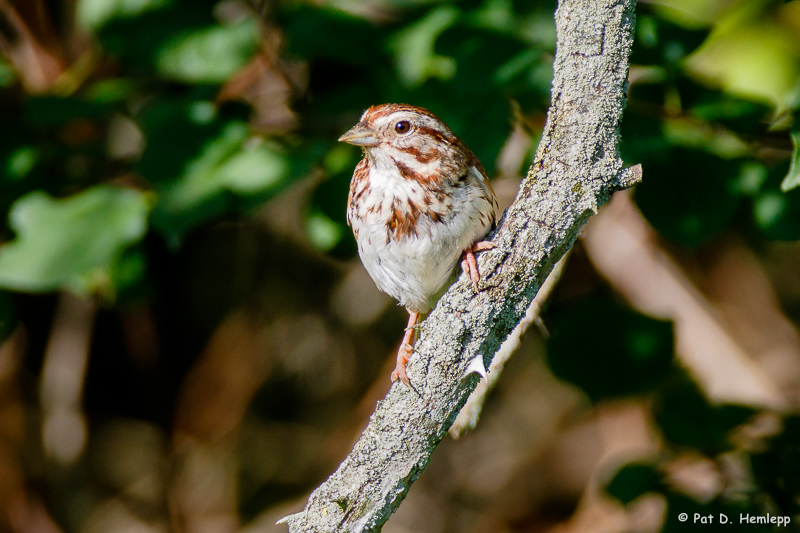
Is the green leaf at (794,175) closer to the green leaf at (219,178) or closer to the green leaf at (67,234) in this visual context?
the green leaf at (219,178)

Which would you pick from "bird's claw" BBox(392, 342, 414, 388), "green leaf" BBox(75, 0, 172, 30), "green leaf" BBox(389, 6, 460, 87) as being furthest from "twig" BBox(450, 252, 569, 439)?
"green leaf" BBox(75, 0, 172, 30)

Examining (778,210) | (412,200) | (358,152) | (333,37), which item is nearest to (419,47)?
(333,37)

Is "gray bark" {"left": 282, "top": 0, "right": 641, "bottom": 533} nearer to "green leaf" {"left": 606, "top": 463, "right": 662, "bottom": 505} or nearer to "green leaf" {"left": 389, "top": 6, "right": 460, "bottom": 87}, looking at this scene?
"green leaf" {"left": 389, "top": 6, "right": 460, "bottom": 87}

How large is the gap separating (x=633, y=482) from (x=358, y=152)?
191cm

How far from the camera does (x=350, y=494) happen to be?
1898 mm

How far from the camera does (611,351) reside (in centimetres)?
325

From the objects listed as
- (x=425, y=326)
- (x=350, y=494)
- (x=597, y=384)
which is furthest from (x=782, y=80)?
(x=350, y=494)

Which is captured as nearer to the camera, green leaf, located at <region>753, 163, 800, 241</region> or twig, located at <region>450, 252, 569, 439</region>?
green leaf, located at <region>753, 163, 800, 241</region>

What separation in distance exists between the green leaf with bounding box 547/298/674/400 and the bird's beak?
4.06 feet

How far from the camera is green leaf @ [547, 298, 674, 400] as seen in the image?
3.22m

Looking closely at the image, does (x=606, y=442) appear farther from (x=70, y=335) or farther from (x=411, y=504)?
(x=70, y=335)

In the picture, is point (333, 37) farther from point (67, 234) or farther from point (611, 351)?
point (611, 351)

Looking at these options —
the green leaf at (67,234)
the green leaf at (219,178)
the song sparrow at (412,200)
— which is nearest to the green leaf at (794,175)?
the song sparrow at (412,200)

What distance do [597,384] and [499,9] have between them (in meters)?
1.75
